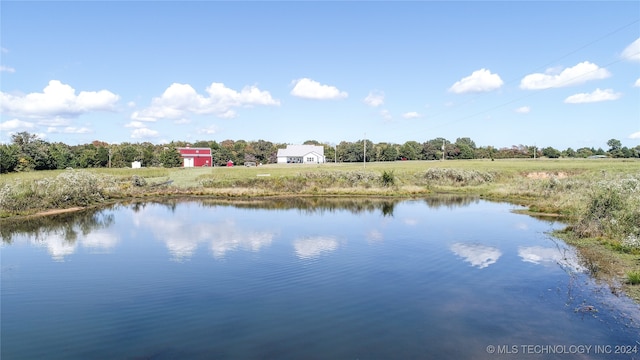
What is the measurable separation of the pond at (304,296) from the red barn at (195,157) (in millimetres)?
74585

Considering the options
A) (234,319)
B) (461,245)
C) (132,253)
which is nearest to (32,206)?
(132,253)

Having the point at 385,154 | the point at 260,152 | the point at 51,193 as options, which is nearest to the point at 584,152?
the point at 385,154

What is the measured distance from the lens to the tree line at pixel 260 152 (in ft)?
289

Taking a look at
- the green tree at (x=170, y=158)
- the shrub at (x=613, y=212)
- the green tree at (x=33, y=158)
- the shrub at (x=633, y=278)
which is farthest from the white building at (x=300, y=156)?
the shrub at (x=633, y=278)

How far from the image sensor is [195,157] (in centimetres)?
10106

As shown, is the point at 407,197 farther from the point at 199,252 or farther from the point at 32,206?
the point at 32,206

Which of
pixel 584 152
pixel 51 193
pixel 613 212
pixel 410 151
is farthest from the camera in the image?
pixel 584 152

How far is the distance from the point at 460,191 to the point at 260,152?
268ft

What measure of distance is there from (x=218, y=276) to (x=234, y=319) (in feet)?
14.3

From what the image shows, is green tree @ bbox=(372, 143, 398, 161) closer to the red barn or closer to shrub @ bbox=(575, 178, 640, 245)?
the red barn

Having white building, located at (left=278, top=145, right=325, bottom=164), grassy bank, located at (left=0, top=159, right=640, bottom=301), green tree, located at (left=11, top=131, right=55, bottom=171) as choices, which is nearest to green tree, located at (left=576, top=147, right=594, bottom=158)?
grassy bank, located at (left=0, top=159, right=640, bottom=301)

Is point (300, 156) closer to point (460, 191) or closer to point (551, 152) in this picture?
point (460, 191)

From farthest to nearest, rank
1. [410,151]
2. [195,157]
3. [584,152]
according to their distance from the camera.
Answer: [584,152]
[410,151]
[195,157]

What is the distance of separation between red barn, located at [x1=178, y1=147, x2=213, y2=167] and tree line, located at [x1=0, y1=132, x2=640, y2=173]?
10.5 feet
